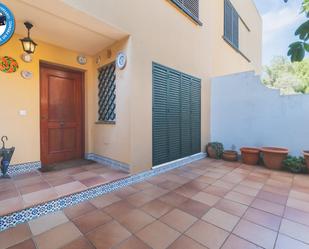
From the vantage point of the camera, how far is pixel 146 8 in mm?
3525

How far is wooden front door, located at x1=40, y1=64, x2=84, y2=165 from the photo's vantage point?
147 inches

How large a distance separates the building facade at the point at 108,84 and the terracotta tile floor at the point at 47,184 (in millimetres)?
436

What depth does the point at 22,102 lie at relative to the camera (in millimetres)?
3299

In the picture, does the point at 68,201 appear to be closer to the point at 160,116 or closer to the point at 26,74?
the point at 160,116

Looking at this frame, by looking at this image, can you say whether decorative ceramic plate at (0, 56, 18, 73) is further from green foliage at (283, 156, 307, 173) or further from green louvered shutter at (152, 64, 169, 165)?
green foliage at (283, 156, 307, 173)

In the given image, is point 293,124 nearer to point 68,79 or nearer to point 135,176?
point 135,176

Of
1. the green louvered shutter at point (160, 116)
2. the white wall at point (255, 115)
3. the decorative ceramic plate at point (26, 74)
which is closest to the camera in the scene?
the decorative ceramic plate at point (26, 74)

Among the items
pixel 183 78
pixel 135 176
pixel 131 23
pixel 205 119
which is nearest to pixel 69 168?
pixel 135 176

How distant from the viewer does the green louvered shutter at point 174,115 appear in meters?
3.77

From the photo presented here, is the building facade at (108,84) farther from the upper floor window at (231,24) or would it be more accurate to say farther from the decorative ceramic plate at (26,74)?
the upper floor window at (231,24)

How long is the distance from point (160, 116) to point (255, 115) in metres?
2.83

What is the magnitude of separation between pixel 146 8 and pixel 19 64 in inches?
108

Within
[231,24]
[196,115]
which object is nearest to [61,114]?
[196,115]

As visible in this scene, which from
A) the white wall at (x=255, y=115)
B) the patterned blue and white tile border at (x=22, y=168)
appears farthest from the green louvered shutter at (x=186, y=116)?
the patterned blue and white tile border at (x=22, y=168)
